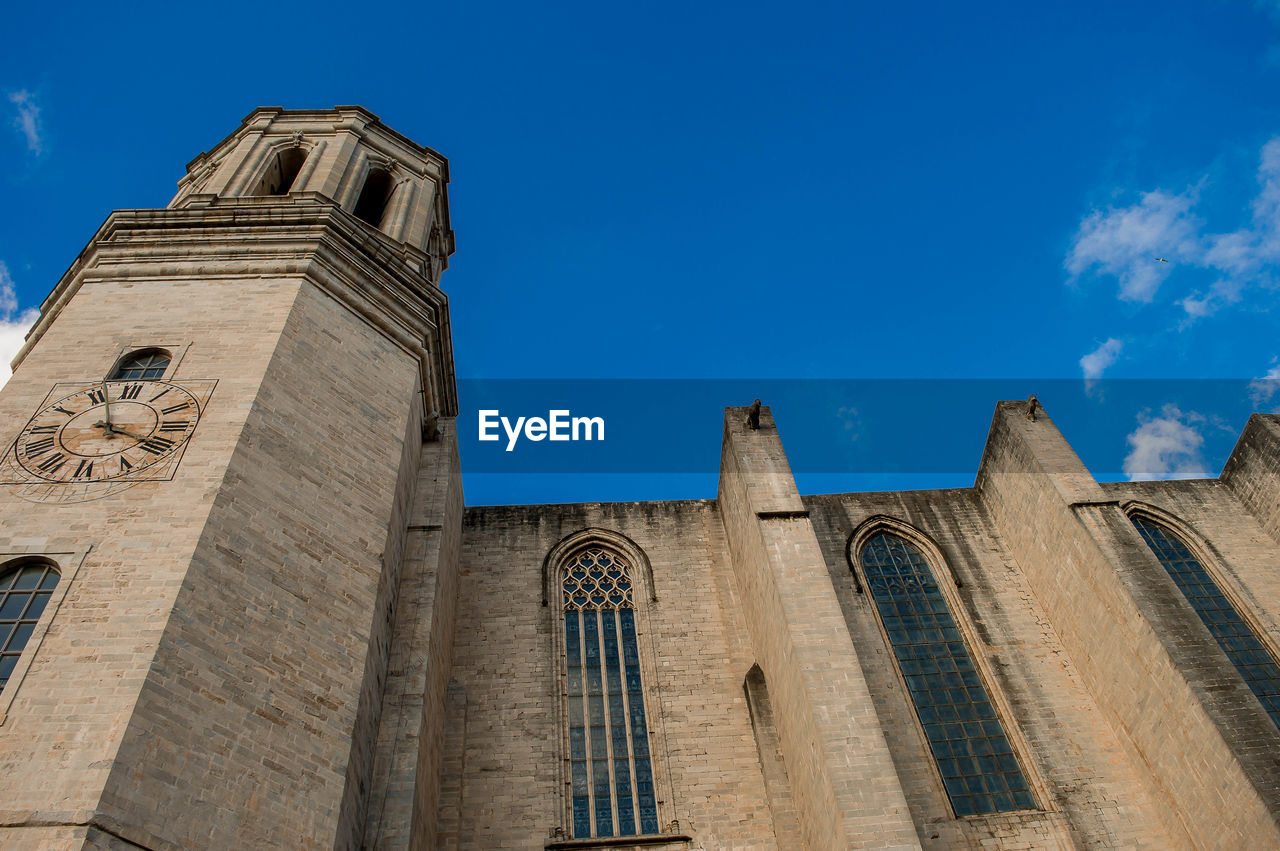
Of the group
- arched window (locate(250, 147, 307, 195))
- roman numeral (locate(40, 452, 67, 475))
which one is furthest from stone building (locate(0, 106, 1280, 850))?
arched window (locate(250, 147, 307, 195))

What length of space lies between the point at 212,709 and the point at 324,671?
1.18 metres

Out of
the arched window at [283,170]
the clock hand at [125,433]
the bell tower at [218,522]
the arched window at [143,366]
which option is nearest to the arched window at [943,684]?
the bell tower at [218,522]

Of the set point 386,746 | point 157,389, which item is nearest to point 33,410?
point 157,389

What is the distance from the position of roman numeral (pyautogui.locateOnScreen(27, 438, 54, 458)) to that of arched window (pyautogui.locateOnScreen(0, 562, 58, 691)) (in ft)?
4.88

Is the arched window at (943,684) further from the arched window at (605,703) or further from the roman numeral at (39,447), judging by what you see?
the roman numeral at (39,447)

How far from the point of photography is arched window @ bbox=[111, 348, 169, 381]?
1004 cm

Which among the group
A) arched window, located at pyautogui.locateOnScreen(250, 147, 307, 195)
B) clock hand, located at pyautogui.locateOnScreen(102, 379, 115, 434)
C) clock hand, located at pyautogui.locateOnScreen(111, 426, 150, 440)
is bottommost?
clock hand, located at pyautogui.locateOnScreen(111, 426, 150, 440)

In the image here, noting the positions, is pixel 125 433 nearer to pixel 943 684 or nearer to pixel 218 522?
pixel 218 522

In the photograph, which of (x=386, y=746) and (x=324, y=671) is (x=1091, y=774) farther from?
(x=324, y=671)

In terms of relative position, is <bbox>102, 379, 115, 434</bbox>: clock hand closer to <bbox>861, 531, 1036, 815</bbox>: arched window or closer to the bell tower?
the bell tower

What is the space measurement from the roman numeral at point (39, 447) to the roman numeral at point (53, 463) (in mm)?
145

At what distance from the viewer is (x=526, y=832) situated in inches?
404

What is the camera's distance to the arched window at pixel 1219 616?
1184 cm

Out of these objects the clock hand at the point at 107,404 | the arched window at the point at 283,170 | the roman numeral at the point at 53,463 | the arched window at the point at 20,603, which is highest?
the arched window at the point at 283,170
